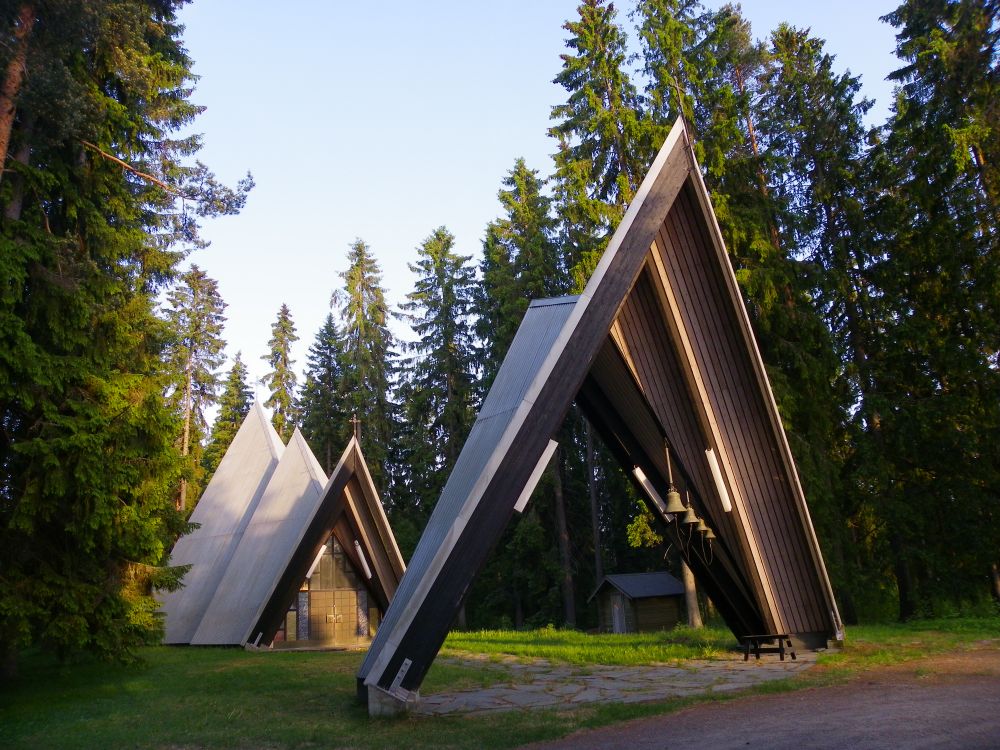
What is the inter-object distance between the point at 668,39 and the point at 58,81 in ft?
55.9

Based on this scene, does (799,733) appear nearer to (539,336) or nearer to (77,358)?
(539,336)

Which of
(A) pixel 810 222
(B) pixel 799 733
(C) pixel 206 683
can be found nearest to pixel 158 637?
(C) pixel 206 683

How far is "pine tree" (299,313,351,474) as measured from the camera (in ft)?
140

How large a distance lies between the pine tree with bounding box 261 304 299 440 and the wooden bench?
130ft

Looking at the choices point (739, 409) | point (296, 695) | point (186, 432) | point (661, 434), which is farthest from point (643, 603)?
point (186, 432)

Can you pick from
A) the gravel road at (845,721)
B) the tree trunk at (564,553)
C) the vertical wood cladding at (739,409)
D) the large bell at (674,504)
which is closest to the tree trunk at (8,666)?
the gravel road at (845,721)

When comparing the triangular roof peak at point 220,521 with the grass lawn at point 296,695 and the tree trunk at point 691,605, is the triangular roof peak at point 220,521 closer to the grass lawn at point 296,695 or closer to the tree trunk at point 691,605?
the grass lawn at point 296,695

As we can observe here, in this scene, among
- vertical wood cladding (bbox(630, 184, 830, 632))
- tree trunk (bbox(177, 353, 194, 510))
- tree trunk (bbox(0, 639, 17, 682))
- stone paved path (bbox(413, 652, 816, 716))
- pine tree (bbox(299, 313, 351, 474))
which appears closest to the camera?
stone paved path (bbox(413, 652, 816, 716))

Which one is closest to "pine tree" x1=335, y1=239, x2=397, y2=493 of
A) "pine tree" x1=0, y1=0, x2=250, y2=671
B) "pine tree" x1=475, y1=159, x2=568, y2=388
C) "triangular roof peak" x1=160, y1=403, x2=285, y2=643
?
"pine tree" x1=475, y1=159, x2=568, y2=388

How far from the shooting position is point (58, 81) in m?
10.6

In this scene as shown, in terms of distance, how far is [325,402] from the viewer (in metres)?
43.9

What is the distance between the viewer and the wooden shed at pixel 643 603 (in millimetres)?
25125

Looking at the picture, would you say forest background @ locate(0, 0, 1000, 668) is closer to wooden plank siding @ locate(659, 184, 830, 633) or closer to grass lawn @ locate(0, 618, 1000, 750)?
grass lawn @ locate(0, 618, 1000, 750)

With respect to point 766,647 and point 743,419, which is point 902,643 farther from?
point 743,419
